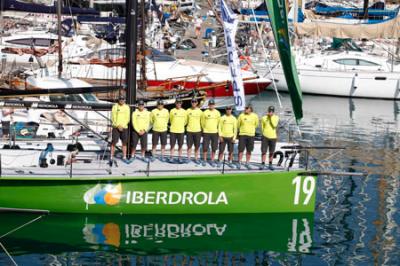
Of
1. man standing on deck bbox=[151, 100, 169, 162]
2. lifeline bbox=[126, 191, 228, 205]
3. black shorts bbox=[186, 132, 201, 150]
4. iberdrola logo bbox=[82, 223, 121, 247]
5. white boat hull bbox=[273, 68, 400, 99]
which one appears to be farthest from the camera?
white boat hull bbox=[273, 68, 400, 99]

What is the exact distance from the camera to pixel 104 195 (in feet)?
75.9

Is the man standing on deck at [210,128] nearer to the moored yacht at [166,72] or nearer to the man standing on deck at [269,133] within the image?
Answer: the man standing on deck at [269,133]

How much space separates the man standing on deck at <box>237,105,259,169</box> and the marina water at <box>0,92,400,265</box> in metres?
2.25

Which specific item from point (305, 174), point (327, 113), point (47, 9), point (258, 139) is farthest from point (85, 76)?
point (305, 174)

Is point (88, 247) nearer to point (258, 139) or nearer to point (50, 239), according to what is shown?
point (50, 239)

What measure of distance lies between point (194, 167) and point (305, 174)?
2.93m

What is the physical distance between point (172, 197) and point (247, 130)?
2.90 m

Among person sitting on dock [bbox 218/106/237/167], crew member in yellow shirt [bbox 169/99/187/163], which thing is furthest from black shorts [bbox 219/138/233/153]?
crew member in yellow shirt [bbox 169/99/187/163]

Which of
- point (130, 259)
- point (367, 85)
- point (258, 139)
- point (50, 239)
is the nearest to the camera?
point (130, 259)

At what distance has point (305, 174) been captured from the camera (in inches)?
922

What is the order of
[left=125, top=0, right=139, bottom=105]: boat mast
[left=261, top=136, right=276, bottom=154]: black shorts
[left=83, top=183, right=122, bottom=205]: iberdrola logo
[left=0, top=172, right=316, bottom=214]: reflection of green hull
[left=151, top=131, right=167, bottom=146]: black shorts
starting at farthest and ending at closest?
[left=151, top=131, right=167, bottom=146]: black shorts < [left=261, top=136, right=276, bottom=154]: black shorts < [left=125, top=0, right=139, bottom=105]: boat mast < [left=83, top=183, right=122, bottom=205]: iberdrola logo < [left=0, top=172, right=316, bottom=214]: reflection of green hull

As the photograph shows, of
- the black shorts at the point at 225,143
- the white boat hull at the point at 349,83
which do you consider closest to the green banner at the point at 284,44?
the black shorts at the point at 225,143

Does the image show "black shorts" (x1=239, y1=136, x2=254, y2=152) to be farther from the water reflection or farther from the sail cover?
the sail cover

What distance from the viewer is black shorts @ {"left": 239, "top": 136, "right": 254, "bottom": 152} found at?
81.0ft
